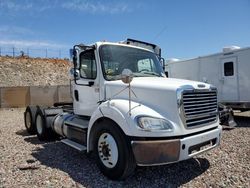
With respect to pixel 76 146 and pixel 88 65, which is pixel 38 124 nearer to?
pixel 76 146

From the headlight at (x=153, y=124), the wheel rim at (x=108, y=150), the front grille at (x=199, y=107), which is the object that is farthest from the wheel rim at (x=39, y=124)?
the front grille at (x=199, y=107)

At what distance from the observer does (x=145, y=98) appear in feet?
17.0

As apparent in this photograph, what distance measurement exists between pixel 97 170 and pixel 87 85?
1.81 metres

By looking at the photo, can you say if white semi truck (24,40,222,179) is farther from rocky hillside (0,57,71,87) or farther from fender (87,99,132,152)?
rocky hillside (0,57,71,87)

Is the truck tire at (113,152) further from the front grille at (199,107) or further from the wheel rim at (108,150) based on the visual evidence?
the front grille at (199,107)

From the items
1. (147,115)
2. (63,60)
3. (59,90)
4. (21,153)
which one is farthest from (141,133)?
(63,60)

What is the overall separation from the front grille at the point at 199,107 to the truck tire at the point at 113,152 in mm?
1093

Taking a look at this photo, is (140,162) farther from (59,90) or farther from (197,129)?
(59,90)

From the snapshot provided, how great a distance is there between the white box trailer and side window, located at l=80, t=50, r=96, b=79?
231 inches

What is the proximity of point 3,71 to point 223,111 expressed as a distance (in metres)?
35.1

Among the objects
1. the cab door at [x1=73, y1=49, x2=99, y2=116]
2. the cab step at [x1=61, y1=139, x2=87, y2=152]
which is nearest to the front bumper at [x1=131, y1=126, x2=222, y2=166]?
the cab step at [x1=61, y1=139, x2=87, y2=152]

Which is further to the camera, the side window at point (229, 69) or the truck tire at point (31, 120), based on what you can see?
the side window at point (229, 69)

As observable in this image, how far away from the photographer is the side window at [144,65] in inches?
252

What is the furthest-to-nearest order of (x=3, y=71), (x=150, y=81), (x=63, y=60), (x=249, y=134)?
(x=63, y=60), (x=3, y=71), (x=249, y=134), (x=150, y=81)
